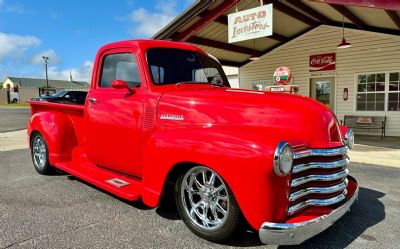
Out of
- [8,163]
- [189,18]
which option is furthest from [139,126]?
[189,18]

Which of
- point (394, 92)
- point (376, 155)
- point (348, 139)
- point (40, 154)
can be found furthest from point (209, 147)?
point (394, 92)

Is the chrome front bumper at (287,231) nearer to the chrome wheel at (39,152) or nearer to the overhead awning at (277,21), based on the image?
the chrome wheel at (39,152)

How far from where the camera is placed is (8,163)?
7.14 metres

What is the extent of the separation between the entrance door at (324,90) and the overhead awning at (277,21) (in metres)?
2.08

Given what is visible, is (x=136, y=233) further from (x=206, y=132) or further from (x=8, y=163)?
(x=8, y=163)

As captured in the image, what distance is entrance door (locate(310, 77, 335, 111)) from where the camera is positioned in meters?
13.3

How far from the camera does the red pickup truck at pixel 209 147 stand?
9.09 ft

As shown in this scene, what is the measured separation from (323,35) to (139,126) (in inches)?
447

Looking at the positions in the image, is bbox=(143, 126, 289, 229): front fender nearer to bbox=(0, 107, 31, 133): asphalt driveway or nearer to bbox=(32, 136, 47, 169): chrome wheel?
bbox=(32, 136, 47, 169): chrome wheel

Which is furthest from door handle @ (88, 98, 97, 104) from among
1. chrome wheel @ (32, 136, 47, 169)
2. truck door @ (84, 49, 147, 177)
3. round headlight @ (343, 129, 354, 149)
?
round headlight @ (343, 129, 354, 149)

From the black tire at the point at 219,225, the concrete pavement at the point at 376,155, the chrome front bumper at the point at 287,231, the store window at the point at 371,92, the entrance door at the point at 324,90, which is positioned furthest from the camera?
the entrance door at the point at 324,90

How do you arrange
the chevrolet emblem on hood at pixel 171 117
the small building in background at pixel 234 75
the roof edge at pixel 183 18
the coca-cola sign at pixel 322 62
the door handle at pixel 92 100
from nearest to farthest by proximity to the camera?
the chevrolet emblem on hood at pixel 171 117, the door handle at pixel 92 100, the roof edge at pixel 183 18, the coca-cola sign at pixel 322 62, the small building in background at pixel 234 75

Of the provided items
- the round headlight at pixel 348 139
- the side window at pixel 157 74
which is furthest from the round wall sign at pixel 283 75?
the side window at pixel 157 74

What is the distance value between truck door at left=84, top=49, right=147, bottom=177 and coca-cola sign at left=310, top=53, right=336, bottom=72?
10620mm
